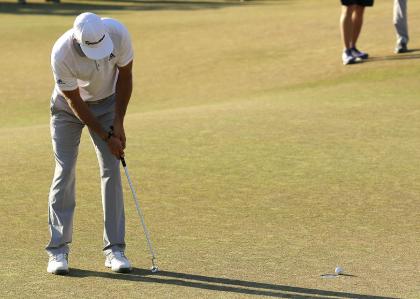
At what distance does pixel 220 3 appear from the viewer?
37844 mm

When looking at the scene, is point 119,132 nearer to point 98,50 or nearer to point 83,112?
point 83,112

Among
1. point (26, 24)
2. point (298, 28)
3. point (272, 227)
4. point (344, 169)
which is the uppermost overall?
point (26, 24)

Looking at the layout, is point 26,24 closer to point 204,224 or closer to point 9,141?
point 9,141

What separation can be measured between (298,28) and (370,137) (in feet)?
35.5

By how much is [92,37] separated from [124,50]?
40 cm

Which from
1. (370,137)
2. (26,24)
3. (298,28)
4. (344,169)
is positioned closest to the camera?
(344,169)

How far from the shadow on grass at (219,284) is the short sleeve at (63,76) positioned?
47.6 inches

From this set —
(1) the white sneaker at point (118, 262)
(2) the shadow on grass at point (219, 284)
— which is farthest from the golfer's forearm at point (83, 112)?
(2) the shadow on grass at point (219, 284)

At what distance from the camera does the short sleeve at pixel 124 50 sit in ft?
23.3

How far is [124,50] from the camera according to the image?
7121 millimetres

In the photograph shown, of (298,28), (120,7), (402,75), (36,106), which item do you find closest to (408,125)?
(402,75)

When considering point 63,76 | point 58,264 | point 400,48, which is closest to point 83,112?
point 63,76

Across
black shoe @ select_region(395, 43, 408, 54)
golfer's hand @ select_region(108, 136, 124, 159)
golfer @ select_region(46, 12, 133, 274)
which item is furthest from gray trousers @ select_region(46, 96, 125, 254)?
black shoe @ select_region(395, 43, 408, 54)

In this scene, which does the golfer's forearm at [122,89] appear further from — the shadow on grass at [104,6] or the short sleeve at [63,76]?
the shadow on grass at [104,6]
